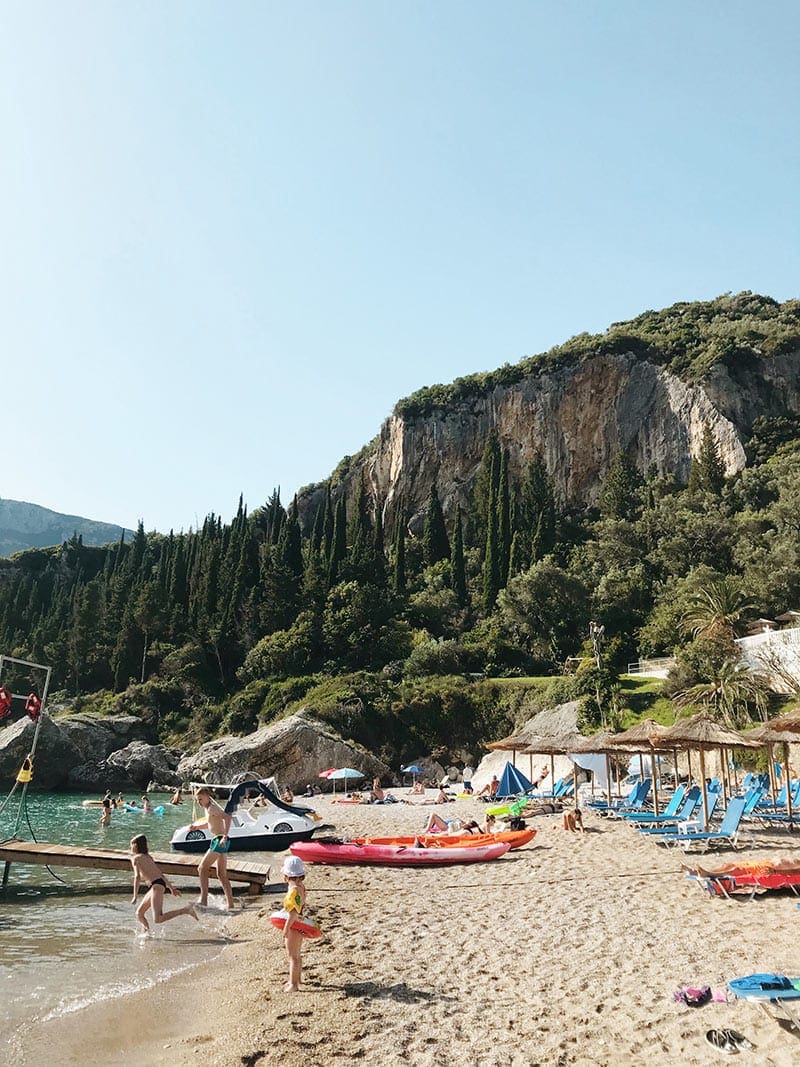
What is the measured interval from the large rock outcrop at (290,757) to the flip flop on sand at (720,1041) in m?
34.0

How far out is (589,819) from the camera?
795 inches

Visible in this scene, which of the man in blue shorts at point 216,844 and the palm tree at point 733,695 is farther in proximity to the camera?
the palm tree at point 733,695

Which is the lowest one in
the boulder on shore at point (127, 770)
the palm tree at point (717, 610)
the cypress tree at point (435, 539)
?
the boulder on shore at point (127, 770)

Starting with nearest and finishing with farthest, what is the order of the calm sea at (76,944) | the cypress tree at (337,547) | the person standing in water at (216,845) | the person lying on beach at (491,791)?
the calm sea at (76,944), the person standing in water at (216,845), the person lying on beach at (491,791), the cypress tree at (337,547)

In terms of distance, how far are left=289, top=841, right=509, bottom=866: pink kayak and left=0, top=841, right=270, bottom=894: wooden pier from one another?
2684mm

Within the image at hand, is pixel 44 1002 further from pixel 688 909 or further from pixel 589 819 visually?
pixel 589 819

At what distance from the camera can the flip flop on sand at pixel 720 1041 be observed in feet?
17.6

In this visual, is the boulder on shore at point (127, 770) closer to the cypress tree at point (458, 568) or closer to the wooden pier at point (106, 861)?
the cypress tree at point (458, 568)

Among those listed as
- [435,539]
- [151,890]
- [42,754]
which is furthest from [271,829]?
[435,539]

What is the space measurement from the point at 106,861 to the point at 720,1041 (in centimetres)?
1174

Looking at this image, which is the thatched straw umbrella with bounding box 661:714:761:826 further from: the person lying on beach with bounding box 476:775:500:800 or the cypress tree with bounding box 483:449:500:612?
the cypress tree with bounding box 483:449:500:612

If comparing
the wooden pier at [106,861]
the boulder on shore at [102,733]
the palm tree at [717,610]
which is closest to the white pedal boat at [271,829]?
the wooden pier at [106,861]

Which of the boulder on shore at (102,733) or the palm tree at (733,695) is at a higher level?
the palm tree at (733,695)

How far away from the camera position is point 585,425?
246 feet
